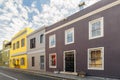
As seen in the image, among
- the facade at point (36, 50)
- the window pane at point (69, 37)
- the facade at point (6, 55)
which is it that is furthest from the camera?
the facade at point (6, 55)

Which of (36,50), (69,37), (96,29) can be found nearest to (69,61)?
(69,37)

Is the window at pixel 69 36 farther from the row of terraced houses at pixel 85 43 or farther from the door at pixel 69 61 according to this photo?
the door at pixel 69 61

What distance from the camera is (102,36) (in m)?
15.9

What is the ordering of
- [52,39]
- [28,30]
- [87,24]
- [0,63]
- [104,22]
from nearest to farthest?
[104,22]
[87,24]
[52,39]
[28,30]
[0,63]

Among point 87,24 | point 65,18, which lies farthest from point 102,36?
point 65,18

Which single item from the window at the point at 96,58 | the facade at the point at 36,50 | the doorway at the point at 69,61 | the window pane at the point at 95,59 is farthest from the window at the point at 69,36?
the facade at the point at 36,50

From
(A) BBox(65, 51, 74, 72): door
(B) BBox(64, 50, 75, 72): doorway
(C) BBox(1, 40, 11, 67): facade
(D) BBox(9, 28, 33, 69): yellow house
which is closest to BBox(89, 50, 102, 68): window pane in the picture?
(B) BBox(64, 50, 75, 72): doorway

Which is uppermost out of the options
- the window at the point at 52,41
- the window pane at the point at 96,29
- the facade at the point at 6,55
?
the window pane at the point at 96,29

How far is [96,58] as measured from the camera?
16.6m

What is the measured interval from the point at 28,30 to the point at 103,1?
24.0 metres

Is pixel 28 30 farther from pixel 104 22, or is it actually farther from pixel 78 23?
pixel 104 22

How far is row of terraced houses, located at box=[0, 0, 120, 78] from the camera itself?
48.3 feet

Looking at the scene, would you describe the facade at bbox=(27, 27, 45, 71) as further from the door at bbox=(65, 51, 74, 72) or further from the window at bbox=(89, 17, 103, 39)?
the window at bbox=(89, 17, 103, 39)

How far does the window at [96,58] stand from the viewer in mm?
15886
